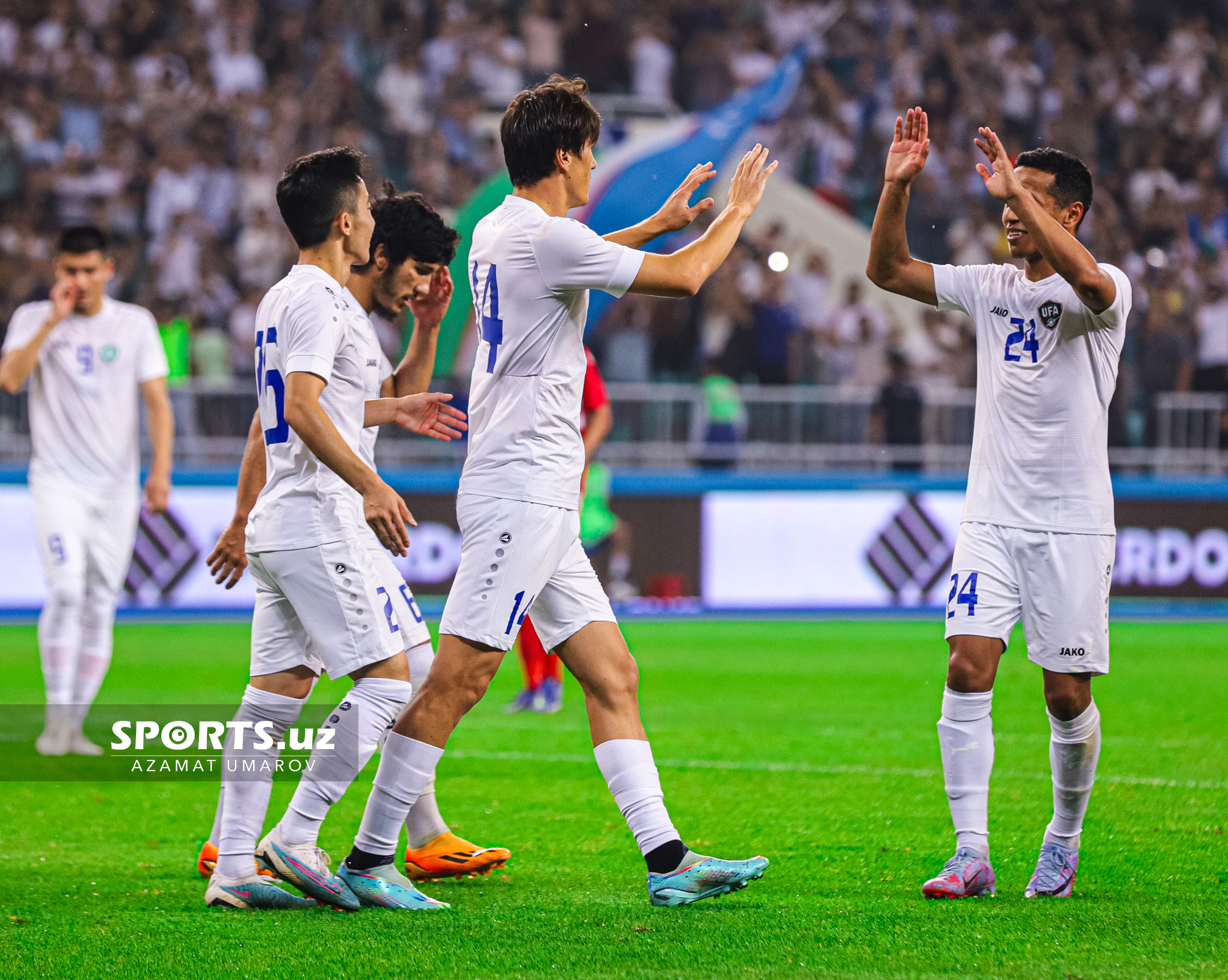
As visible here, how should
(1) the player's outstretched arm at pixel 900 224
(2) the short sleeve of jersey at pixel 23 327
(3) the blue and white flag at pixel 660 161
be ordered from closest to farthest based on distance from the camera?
(1) the player's outstretched arm at pixel 900 224 < (2) the short sleeve of jersey at pixel 23 327 < (3) the blue and white flag at pixel 660 161

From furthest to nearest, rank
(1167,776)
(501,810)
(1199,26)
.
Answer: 1. (1199,26)
2. (1167,776)
3. (501,810)

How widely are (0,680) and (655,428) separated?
717 cm

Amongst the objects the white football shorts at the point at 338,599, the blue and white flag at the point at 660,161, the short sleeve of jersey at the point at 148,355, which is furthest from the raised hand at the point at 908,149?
the blue and white flag at the point at 660,161

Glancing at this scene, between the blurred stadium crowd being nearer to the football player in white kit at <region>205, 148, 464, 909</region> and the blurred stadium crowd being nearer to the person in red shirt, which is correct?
the person in red shirt

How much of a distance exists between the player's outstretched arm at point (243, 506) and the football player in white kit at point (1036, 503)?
2.21 m

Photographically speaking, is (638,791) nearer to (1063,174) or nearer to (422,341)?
(422,341)

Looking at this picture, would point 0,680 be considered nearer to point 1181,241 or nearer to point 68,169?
point 68,169

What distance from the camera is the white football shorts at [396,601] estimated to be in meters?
4.64

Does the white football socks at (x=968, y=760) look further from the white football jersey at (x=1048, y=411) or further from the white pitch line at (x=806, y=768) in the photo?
the white pitch line at (x=806, y=768)

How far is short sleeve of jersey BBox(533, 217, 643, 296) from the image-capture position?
4383 millimetres

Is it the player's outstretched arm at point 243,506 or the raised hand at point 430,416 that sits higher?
the raised hand at point 430,416

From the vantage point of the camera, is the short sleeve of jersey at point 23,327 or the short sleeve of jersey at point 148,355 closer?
the short sleeve of jersey at point 23,327

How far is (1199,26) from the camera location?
73.6 ft

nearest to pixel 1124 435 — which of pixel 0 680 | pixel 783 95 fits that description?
pixel 783 95
